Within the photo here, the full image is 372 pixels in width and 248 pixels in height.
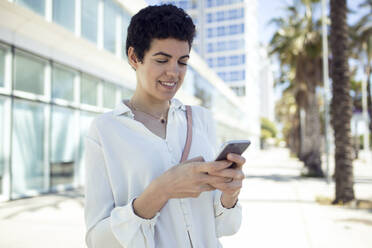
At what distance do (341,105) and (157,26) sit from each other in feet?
27.8

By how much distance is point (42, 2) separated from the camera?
8.67 m

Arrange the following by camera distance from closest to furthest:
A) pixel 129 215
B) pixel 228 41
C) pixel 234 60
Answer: pixel 129 215, pixel 234 60, pixel 228 41

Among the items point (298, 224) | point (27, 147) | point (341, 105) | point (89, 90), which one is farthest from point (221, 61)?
point (298, 224)

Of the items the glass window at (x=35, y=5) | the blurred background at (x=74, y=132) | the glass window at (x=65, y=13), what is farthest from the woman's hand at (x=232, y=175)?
the glass window at (x=65, y=13)

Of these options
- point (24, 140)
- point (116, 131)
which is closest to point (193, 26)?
point (116, 131)

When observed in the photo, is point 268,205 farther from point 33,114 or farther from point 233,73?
point 233,73

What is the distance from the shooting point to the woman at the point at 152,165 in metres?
1.09

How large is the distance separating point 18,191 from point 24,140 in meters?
1.37

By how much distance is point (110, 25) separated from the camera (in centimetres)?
1228

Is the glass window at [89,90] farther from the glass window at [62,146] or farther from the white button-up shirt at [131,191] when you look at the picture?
the white button-up shirt at [131,191]

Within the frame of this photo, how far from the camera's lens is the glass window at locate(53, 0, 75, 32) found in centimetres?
920

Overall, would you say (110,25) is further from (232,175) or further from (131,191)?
(232,175)

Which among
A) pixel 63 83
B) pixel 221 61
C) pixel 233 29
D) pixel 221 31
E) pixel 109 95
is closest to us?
pixel 63 83

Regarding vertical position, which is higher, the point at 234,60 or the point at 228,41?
the point at 228,41
